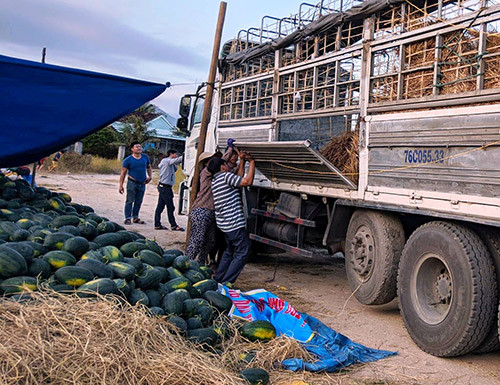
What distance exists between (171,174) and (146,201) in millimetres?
7056

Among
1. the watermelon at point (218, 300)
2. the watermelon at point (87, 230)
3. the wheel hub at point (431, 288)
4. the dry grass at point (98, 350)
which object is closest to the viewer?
the dry grass at point (98, 350)

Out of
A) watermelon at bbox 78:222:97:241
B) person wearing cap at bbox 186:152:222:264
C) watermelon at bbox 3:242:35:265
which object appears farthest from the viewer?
person wearing cap at bbox 186:152:222:264

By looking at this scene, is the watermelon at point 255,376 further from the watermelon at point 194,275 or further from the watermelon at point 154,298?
the watermelon at point 194,275

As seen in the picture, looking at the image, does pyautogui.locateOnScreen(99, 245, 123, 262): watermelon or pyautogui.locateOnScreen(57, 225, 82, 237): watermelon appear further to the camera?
pyautogui.locateOnScreen(57, 225, 82, 237): watermelon

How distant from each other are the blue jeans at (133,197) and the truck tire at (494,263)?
847cm

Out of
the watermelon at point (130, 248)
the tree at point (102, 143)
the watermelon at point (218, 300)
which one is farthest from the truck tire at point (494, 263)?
the tree at point (102, 143)

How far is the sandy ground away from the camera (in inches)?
170

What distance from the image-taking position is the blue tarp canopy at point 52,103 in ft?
20.4

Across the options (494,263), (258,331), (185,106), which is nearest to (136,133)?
(185,106)

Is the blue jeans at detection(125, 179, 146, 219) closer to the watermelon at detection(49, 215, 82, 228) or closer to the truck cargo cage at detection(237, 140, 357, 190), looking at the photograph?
the truck cargo cage at detection(237, 140, 357, 190)

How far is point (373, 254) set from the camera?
19.4 feet

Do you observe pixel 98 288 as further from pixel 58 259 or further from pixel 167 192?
pixel 167 192

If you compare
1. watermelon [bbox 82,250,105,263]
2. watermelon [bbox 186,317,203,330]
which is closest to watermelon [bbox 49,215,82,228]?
watermelon [bbox 82,250,105,263]

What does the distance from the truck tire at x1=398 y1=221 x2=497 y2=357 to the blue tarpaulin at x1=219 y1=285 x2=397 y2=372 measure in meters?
0.48
